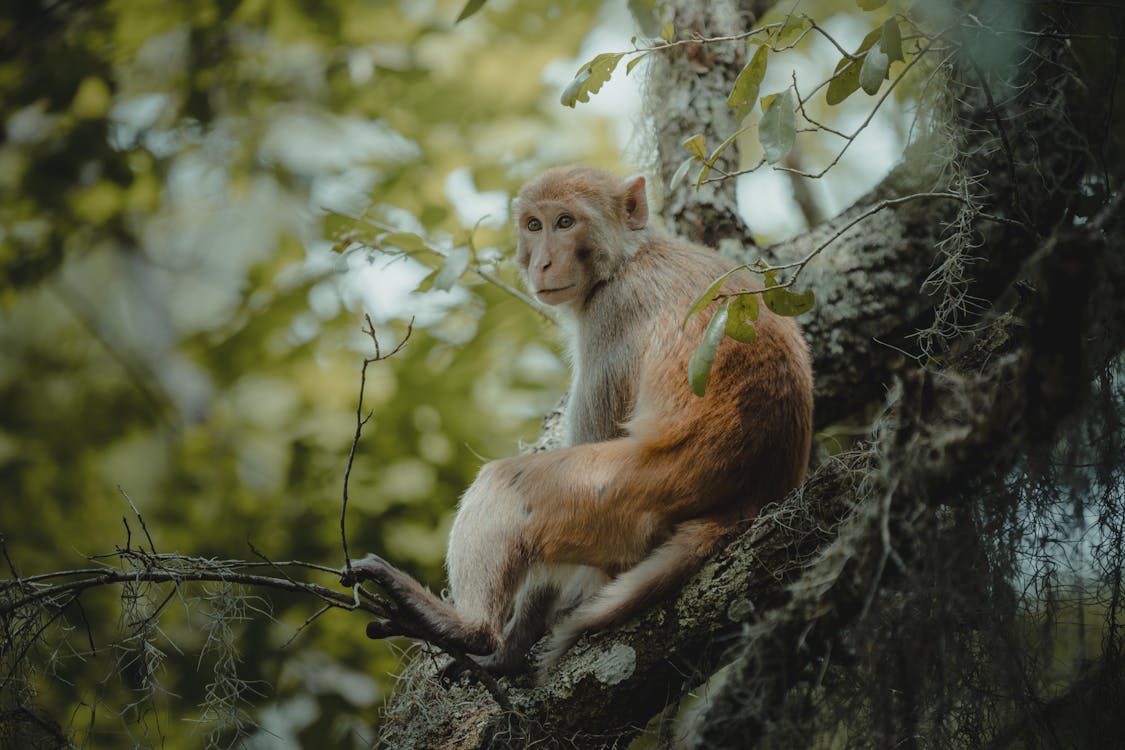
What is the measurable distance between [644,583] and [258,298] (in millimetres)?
5173

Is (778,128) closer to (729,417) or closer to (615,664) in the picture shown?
(729,417)

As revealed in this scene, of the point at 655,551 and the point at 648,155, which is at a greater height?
the point at 648,155

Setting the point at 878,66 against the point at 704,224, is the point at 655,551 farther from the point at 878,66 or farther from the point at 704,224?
the point at 704,224

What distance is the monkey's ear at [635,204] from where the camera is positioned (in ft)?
14.4

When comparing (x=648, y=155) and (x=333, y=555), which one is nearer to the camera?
(x=648, y=155)

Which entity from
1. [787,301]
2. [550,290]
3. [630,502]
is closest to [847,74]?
[787,301]

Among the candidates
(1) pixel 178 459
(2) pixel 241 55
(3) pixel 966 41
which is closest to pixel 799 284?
(3) pixel 966 41

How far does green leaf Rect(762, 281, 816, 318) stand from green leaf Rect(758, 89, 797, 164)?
0.41m

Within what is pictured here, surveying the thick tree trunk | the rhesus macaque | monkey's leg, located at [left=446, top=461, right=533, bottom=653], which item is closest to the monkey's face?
the rhesus macaque

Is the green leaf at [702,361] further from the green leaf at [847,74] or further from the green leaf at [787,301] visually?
the green leaf at [847,74]

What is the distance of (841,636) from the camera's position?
242 centimetres

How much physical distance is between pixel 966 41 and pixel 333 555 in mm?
4983

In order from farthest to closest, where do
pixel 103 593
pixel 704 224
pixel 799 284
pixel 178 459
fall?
1. pixel 178 459
2. pixel 103 593
3. pixel 704 224
4. pixel 799 284

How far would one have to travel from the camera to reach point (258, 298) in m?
7.20
